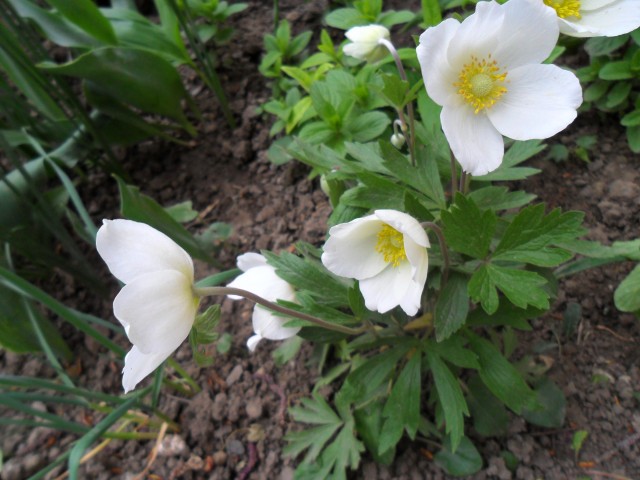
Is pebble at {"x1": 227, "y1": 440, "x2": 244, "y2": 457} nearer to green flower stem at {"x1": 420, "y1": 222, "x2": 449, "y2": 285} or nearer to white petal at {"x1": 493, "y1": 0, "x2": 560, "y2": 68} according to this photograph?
green flower stem at {"x1": 420, "y1": 222, "x2": 449, "y2": 285}

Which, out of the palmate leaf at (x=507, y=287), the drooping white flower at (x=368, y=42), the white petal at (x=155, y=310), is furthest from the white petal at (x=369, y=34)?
the white petal at (x=155, y=310)

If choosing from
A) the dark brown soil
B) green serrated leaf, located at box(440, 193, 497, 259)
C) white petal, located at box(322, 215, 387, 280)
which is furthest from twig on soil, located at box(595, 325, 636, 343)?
white petal, located at box(322, 215, 387, 280)

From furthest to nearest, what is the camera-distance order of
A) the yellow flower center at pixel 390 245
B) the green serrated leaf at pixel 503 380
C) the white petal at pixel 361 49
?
1. the white petal at pixel 361 49
2. the green serrated leaf at pixel 503 380
3. the yellow flower center at pixel 390 245

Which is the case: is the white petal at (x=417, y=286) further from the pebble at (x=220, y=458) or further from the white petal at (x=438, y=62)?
the pebble at (x=220, y=458)

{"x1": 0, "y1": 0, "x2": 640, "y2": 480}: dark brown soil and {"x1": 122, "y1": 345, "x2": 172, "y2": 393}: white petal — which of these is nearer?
{"x1": 122, "y1": 345, "x2": 172, "y2": 393}: white petal

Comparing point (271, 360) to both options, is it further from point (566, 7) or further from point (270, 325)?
point (566, 7)

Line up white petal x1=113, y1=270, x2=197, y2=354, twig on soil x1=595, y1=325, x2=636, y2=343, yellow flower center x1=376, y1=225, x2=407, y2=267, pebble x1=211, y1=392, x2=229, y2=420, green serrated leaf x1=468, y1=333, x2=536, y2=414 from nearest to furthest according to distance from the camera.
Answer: white petal x1=113, y1=270, x2=197, y2=354 → yellow flower center x1=376, y1=225, x2=407, y2=267 → green serrated leaf x1=468, y1=333, x2=536, y2=414 → twig on soil x1=595, y1=325, x2=636, y2=343 → pebble x1=211, y1=392, x2=229, y2=420
